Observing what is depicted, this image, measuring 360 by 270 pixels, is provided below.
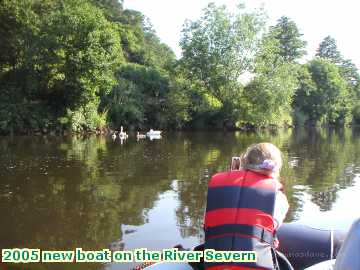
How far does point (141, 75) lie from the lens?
4034cm

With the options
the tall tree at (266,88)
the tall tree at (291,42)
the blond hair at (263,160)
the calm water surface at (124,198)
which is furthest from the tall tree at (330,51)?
the blond hair at (263,160)

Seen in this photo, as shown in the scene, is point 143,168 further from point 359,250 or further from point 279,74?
point 279,74

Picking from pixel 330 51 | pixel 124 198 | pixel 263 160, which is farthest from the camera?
pixel 330 51

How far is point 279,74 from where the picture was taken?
135ft

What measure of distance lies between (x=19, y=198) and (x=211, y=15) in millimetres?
34903

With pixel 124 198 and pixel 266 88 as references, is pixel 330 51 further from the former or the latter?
pixel 124 198

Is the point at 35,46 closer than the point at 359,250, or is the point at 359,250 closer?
the point at 359,250

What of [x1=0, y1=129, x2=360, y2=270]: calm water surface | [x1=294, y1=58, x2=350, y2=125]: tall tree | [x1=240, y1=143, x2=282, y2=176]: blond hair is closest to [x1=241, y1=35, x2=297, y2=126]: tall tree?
[x1=294, y1=58, x2=350, y2=125]: tall tree

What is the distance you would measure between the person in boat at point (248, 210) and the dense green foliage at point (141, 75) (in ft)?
88.0

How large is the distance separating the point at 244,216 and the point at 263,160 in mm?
424

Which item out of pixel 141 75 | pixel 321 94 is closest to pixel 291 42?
pixel 321 94

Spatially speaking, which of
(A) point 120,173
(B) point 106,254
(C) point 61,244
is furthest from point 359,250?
(A) point 120,173

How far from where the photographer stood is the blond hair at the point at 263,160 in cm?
322

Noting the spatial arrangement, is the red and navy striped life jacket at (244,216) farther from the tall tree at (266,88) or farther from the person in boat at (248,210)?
the tall tree at (266,88)
